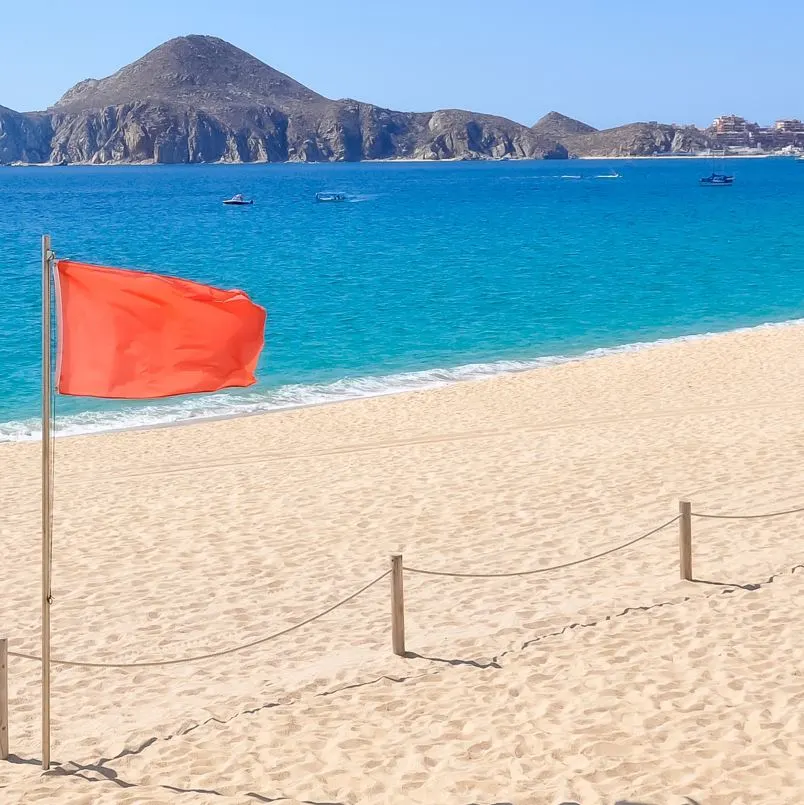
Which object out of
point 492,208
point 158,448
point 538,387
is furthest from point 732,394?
point 492,208

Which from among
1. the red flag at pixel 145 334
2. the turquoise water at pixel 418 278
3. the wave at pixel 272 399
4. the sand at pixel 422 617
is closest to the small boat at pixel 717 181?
the turquoise water at pixel 418 278

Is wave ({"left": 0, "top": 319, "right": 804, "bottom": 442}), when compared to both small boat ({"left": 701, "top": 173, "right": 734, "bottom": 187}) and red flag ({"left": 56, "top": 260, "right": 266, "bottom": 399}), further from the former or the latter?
small boat ({"left": 701, "top": 173, "right": 734, "bottom": 187})

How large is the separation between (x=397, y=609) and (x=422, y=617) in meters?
1.04

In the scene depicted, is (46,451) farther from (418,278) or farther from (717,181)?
(717,181)

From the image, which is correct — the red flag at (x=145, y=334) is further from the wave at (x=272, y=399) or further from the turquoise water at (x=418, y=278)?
the turquoise water at (x=418, y=278)

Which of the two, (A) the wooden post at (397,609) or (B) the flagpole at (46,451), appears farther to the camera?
(A) the wooden post at (397,609)

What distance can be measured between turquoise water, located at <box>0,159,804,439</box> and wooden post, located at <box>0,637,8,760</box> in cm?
1384

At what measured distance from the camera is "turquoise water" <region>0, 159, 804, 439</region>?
2775cm

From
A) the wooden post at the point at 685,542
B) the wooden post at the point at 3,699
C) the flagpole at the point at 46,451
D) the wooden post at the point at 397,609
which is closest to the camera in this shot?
the flagpole at the point at 46,451

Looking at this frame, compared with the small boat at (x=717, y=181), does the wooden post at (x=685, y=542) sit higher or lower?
lower

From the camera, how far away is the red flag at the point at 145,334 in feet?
23.2

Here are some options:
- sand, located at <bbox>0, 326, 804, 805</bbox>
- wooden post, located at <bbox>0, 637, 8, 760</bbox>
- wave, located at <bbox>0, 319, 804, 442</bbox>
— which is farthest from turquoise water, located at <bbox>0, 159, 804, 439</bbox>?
wooden post, located at <bbox>0, 637, 8, 760</bbox>

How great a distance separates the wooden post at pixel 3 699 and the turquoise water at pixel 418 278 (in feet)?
45.4

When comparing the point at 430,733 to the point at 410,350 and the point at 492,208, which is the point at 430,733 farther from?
the point at 492,208
